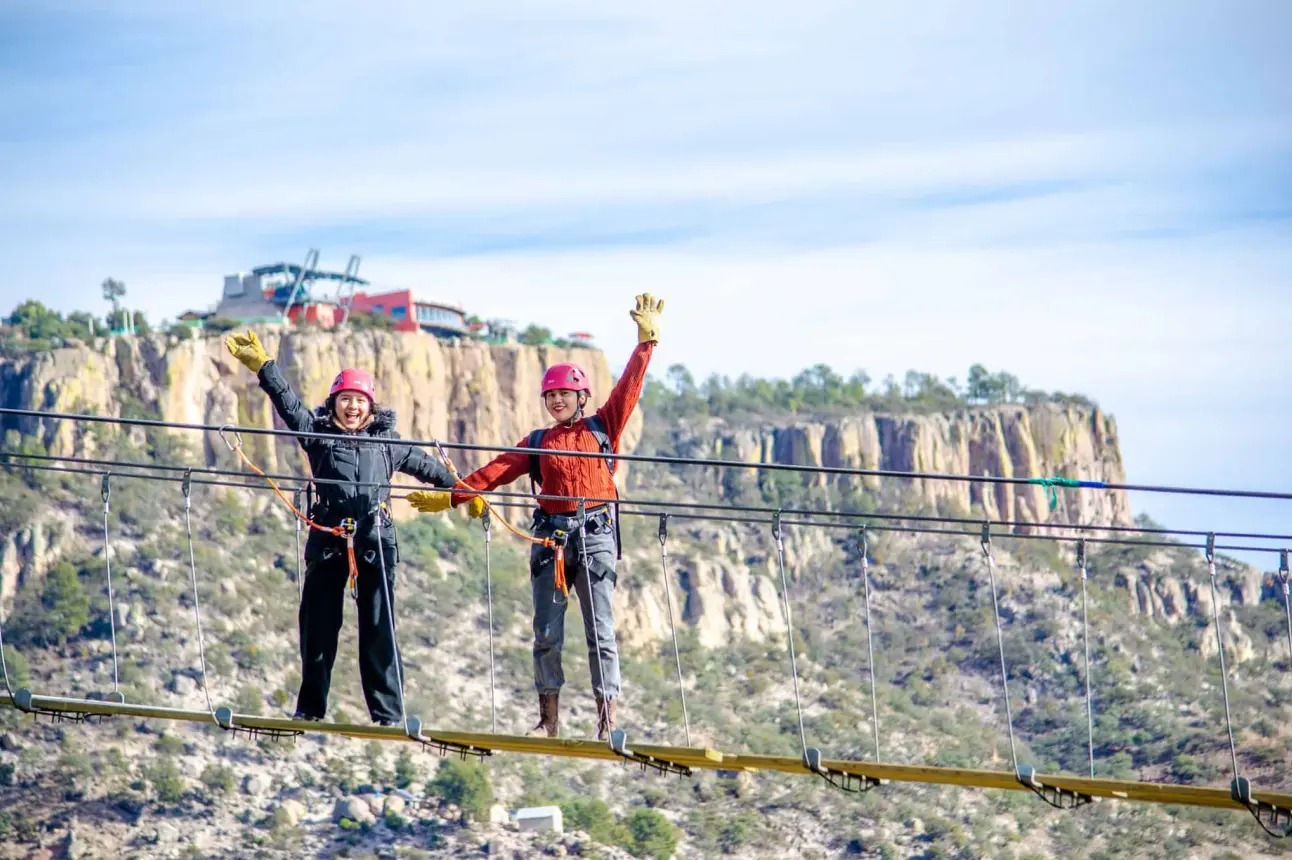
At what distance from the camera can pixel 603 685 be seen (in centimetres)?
1165

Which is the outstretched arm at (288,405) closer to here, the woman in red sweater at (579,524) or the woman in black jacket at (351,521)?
the woman in black jacket at (351,521)

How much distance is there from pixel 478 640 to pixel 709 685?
8.72 m

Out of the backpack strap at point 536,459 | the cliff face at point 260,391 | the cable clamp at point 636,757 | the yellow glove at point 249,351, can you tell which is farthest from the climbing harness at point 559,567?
the cliff face at point 260,391

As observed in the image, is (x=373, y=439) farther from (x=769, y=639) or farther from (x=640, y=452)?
(x=640, y=452)

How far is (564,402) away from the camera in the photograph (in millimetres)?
11766

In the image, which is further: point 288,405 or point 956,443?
point 956,443

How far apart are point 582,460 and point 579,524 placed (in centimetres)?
38

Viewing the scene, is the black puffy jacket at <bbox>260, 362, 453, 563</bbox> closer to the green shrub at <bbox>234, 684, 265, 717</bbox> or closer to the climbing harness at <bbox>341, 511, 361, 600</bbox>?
the climbing harness at <bbox>341, 511, 361, 600</bbox>

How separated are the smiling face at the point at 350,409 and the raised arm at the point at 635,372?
137 cm

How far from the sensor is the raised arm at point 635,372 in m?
11.6

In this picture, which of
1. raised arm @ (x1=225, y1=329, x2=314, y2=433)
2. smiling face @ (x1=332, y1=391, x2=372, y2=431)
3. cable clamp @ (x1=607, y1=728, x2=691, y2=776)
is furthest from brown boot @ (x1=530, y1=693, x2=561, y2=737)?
raised arm @ (x1=225, y1=329, x2=314, y2=433)

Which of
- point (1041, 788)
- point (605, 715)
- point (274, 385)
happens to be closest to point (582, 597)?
point (605, 715)

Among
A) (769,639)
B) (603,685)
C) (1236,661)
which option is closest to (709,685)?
(769,639)

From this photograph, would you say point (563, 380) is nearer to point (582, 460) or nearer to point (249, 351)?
point (582, 460)
